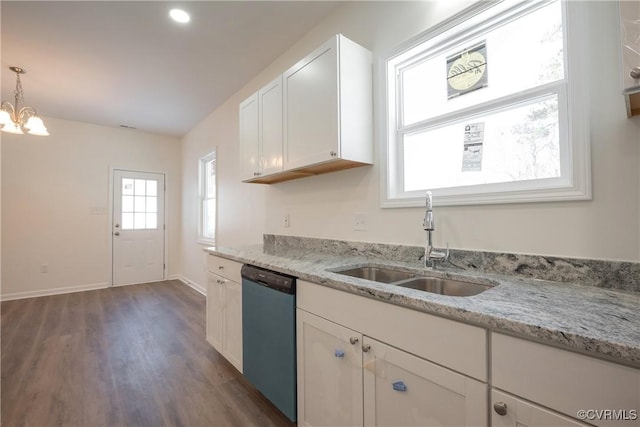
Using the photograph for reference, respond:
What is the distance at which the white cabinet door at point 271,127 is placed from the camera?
2213 mm

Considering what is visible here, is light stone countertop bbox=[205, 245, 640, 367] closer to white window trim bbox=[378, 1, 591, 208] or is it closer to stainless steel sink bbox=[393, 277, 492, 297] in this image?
stainless steel sink bbox=[393, 277, 492, 297]

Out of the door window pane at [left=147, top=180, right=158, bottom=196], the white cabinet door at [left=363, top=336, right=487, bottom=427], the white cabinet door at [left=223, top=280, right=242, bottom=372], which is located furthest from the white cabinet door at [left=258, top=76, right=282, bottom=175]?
the door window pane at [left=147, top=180, right=158, bottom=196]

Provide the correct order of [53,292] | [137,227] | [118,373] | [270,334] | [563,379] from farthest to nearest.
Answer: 1. [137,227]
2. [53,292]
3. [118,373]
4. [270,334]
5. [563,379]

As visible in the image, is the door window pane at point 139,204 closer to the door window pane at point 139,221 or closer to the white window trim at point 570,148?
the door window pane at point 139,221

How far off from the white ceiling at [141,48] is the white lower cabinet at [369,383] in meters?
2.18

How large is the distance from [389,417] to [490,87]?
163cm

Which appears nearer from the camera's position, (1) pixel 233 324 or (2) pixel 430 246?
(2) pixel 430 246

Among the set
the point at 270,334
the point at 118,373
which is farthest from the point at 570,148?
the point at 118,373

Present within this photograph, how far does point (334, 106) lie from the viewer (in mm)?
1729

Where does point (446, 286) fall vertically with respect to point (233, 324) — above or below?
above

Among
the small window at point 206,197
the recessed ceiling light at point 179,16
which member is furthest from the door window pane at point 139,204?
the recessed ceiling light at point 179,16

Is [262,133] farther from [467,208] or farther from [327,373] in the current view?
[327,373]

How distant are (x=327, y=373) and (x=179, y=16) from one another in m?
2.70

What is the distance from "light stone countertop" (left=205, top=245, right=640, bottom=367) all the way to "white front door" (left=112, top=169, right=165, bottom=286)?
5.01 meters
